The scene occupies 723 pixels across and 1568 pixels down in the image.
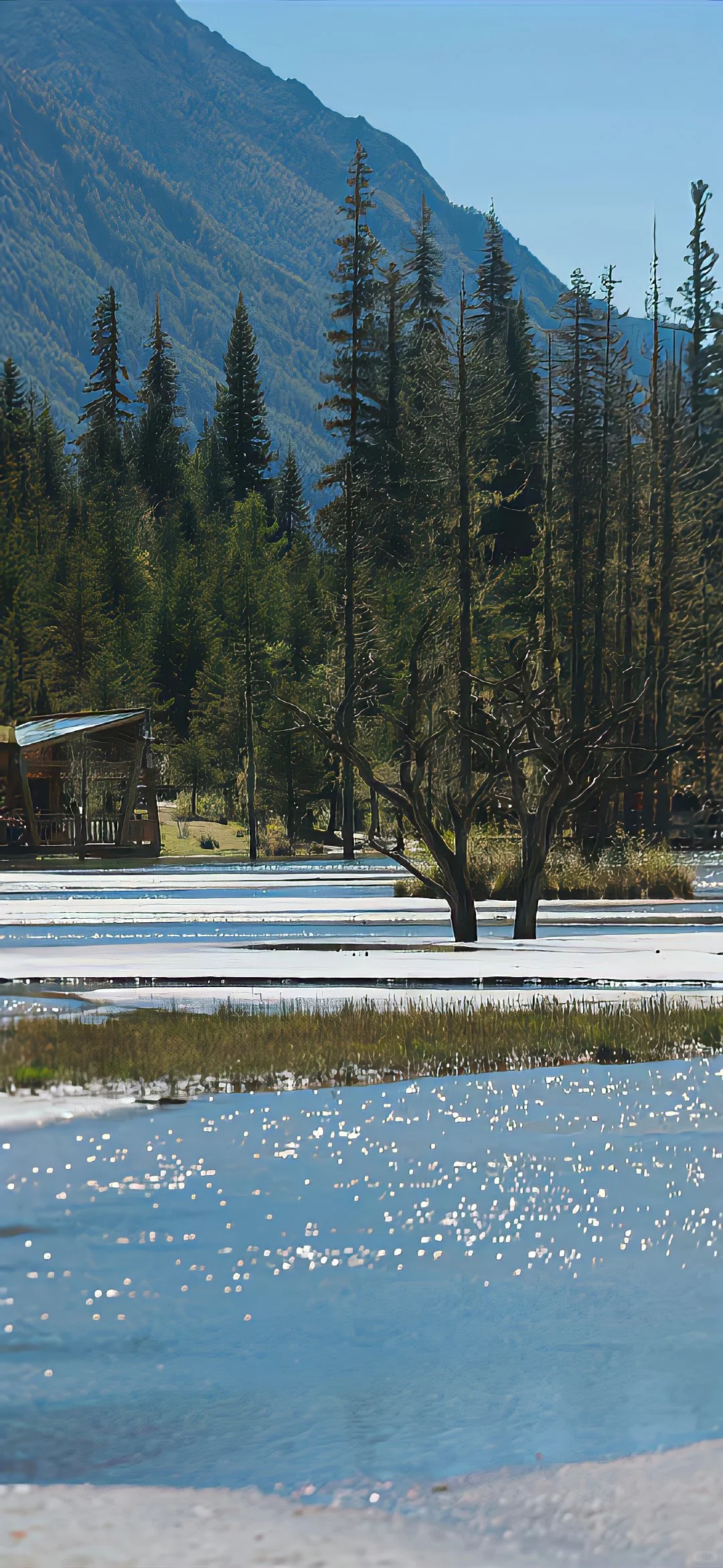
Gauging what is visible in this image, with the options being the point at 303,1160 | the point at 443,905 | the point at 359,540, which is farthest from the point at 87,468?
the point at 303,1160

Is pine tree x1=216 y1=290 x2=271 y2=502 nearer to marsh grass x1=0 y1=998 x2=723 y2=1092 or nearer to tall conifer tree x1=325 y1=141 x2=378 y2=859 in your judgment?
tall conifer tree x1=325 y1=141 x2=378 y2=859

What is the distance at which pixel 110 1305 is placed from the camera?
8000 mm

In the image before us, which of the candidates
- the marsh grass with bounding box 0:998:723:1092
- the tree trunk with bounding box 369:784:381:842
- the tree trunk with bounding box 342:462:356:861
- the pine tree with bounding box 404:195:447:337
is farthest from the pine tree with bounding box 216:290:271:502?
the marsh grass with bounding box 0:998:723:1092

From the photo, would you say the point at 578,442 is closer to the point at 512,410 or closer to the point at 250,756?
the point at 250,756

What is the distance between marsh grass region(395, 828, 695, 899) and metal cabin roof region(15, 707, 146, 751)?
1802 cm

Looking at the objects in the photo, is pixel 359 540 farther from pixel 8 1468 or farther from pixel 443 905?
pixel 8 1468

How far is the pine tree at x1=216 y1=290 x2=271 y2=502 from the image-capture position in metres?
118

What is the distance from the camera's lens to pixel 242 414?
4656 inches

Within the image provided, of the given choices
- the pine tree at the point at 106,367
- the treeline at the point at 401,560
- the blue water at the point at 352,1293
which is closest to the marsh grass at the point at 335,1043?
the blue water at the point at 352,1293

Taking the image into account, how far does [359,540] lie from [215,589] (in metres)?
31.5

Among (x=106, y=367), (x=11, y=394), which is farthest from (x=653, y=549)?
(x=11, y=394)

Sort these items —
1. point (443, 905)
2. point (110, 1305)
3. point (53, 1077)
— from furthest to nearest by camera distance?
1. point (443, 905)
2. point (53, 1077)
3. point (110, 1305)

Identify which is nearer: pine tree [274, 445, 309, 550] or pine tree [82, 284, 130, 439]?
pine tree [82, 284, 130, 439]

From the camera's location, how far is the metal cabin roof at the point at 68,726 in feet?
206
